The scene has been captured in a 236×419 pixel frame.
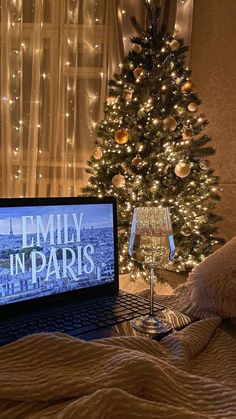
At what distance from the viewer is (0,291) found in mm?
755

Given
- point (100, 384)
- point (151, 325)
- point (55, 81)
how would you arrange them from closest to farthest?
point (100, 384), point (151, 325), point (55, 81)

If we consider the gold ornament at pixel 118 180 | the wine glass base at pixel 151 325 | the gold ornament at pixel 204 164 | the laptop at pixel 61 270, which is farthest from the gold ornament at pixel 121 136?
the wine glass base at pixel 151 325

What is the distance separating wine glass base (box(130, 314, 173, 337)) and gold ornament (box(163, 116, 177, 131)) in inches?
49.2

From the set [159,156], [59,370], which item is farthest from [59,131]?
[59,370]

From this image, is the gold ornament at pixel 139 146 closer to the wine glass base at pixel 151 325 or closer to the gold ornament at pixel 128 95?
the gold ornament at pixel 128 95

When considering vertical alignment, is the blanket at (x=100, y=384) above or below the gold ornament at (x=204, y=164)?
below

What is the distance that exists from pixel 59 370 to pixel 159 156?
1.54 meters

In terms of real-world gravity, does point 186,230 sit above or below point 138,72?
below

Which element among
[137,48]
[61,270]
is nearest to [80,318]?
[61,270]

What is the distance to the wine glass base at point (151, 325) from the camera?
70 cm

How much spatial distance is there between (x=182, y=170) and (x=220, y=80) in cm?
113

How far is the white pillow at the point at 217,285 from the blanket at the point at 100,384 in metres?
0.28

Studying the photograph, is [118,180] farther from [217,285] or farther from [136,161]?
[217,285]

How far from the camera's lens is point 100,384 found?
0.43 meters
